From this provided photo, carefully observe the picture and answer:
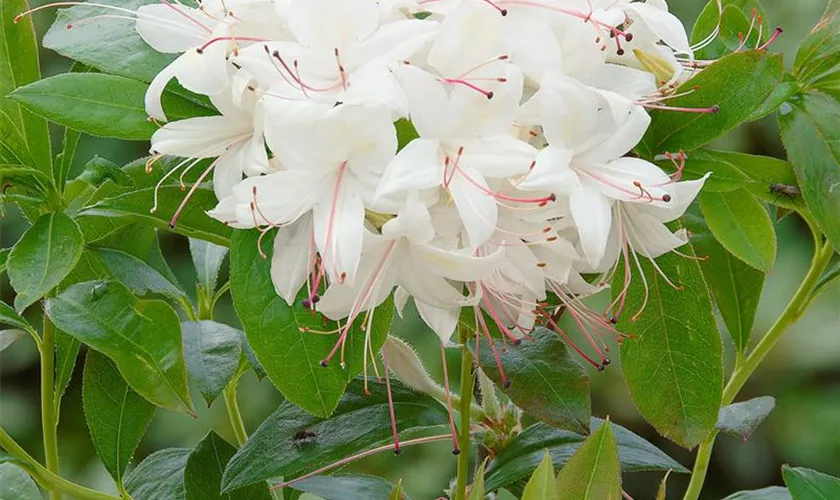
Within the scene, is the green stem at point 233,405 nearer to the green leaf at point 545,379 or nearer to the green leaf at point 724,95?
the green leaf at point 545,379

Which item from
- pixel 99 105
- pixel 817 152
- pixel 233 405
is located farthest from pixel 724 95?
pixel 233 405

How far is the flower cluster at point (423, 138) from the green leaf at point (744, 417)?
0.23 meters

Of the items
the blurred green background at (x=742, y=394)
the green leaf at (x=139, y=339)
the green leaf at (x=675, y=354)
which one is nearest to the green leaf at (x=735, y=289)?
the green leaf at (x=675, y=354)

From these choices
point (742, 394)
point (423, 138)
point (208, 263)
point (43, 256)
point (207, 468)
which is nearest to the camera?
point (423, 138)

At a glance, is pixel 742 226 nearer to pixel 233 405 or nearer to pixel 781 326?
pixel 781 326

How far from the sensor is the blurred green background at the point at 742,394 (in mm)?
1728

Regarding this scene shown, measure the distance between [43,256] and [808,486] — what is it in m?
0.43

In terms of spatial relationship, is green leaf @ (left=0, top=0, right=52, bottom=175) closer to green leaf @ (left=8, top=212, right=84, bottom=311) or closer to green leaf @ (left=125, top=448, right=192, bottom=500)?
green leaf @ (left=8, top=212, right=84, bottom=311)

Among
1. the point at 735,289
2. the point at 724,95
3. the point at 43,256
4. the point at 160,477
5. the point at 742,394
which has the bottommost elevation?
the point at 742,394

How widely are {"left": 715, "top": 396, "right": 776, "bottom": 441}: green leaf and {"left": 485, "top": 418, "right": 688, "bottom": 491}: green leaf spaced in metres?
0.05

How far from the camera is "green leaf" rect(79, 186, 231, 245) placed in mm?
621

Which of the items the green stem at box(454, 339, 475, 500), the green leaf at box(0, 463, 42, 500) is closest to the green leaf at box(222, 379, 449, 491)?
the green stem at box(454, 339, 475, 500)

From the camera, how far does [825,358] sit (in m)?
1.84

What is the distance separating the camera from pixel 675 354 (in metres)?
0.65
